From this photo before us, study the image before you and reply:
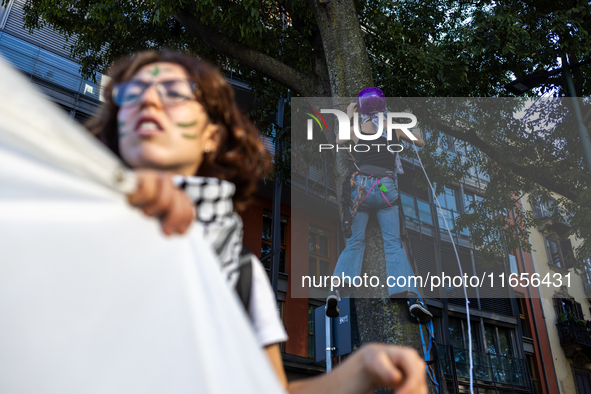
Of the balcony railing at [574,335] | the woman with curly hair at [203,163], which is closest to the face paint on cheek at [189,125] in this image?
→ the woman with curly hair at [203,163]

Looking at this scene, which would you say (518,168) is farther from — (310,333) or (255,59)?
(310,333)

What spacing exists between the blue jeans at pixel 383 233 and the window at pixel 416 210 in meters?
14.7

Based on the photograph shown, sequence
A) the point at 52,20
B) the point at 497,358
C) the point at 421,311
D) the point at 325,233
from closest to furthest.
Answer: the point at 421,311, the point at 52,20, the point at 325,233, the point at 497,358

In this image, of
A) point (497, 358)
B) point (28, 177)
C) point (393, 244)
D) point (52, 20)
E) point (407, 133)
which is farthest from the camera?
point (497, 358)

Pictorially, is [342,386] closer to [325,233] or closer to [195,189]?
[195,189]

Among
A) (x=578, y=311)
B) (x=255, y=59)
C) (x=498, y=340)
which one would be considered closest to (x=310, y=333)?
(x=498, y=340)

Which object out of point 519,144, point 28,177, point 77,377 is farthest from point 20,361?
point 519,144

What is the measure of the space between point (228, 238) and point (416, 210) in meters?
19.4

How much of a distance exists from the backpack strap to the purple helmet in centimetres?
441

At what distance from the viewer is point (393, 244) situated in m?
4.95

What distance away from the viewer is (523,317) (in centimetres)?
2289

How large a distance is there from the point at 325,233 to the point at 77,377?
17137 mm

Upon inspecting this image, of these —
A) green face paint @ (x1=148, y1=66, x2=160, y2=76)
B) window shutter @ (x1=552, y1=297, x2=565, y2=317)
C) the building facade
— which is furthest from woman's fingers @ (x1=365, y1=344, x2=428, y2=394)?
window shutter @ (x1=552, y1=297, x2=565, y2=317)

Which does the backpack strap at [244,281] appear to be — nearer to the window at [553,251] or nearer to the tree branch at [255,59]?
the tree branch at [255,59]
